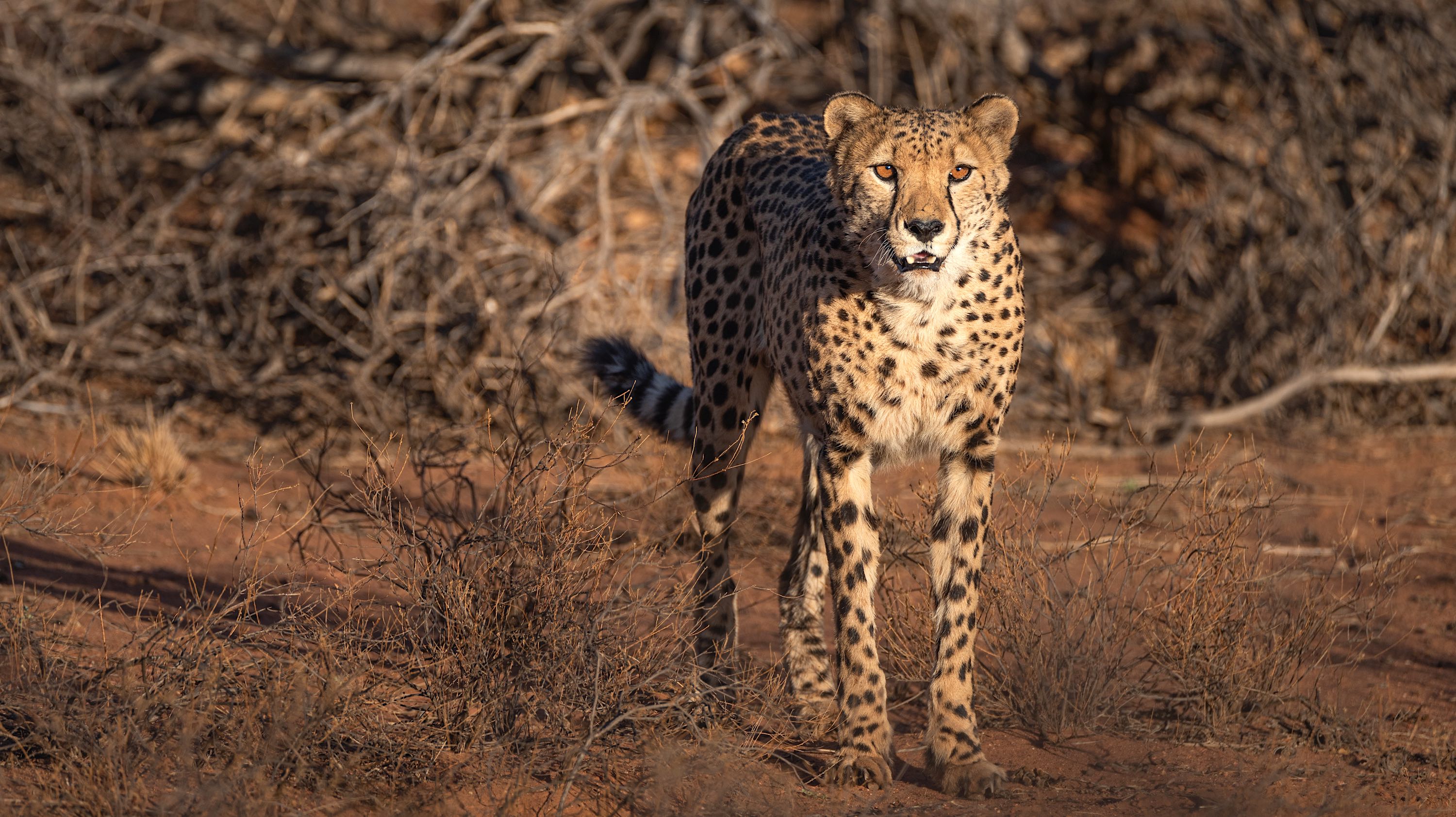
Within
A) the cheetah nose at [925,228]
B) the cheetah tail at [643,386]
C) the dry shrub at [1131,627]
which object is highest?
the cheetah nose at [925,228]

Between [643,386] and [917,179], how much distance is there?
127 cm

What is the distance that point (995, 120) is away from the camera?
342 centimetres

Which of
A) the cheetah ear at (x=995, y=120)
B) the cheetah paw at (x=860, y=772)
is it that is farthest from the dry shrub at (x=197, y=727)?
the cheetah ear at (x=995, y=120)

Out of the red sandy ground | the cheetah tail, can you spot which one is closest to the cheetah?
the red sandy ground

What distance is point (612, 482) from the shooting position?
19.1ft

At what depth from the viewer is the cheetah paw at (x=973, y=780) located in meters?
3.24

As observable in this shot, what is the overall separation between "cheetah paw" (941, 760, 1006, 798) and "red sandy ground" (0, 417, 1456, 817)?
4 centimetres

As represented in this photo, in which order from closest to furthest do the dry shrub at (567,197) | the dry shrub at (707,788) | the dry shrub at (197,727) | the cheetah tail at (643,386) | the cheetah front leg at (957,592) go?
1. the dry shrub at (197,727)
2. the dry shrub at (707,788)
3. the cheetah front leg at (957,592)
4. the cheetah tail at (643,386)
5. the dry shrub at (567,197)

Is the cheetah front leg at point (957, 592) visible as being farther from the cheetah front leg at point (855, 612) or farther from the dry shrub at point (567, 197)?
the dry shrub at point (567, 197)

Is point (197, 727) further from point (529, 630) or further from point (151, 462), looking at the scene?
point (151, 462)

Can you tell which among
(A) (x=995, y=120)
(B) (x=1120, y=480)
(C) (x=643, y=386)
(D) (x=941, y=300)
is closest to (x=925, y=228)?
(D) (x=941, y=300)

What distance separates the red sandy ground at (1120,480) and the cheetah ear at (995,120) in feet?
3.07

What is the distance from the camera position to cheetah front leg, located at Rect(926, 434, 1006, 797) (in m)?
3.33

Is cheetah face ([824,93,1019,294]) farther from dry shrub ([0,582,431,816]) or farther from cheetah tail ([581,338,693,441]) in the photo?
dry shrub ([0,582,431,816])
